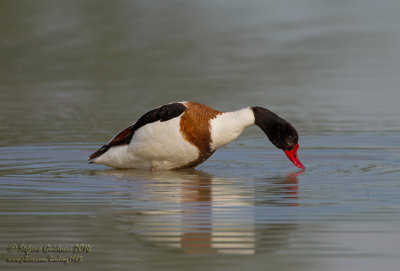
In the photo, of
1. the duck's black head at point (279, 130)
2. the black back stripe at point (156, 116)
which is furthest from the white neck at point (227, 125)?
the black back stripe at point (156, 116)

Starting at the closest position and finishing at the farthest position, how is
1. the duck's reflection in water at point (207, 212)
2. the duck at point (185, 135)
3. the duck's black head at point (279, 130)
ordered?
the duck's reflection in water at point (207, 212), the duck at point (185, 135), the duck's black head at point (279, 130)

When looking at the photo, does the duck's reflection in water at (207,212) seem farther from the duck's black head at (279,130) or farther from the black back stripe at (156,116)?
the black back stripe at (156,116)

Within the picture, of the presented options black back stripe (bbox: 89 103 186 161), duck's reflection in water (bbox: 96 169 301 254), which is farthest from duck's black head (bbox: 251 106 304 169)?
black back stripe (bbox: 89 103 186 161)

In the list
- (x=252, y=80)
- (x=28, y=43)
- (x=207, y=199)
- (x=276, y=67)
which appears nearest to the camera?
(x=207, y=199)

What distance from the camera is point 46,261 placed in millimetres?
7418

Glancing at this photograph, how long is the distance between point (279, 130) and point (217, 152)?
2.10 m

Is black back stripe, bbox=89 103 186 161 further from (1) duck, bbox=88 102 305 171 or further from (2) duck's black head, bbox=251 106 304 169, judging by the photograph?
(2) duck's black head, bbox=251 106 304 169

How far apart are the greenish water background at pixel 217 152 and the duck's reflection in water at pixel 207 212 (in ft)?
0.07

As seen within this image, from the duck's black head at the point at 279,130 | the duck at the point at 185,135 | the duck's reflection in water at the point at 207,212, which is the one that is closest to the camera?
the duck's reflection in water at the point at 207,212

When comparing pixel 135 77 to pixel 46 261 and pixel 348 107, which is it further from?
pixel 46 261

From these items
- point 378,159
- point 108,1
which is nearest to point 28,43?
point 108,1

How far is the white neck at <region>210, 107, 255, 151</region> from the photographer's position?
11.8 meters

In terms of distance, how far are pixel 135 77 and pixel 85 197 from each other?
53.3 feet

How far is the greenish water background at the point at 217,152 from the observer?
7.92 meters
